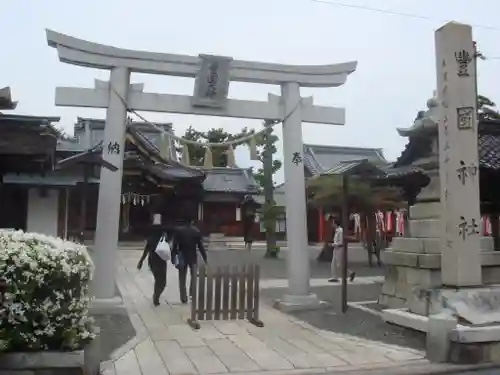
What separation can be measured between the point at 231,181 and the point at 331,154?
8.66 m

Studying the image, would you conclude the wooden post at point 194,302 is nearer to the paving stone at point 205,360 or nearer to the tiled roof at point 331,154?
the paving stone at point 205,360

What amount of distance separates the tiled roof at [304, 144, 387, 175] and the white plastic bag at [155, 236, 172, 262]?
26153 millimetres

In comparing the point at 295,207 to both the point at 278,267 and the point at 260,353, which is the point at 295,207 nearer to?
the point at 260,353

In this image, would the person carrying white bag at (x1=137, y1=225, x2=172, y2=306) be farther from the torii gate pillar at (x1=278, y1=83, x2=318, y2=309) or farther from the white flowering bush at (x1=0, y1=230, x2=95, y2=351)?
the white flowering bush at (x1=0, y1=230, x2=95, y2=351)

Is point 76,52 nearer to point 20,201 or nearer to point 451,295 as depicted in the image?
point 451,295

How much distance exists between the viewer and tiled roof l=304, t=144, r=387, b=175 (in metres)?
37.0

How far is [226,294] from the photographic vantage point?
8.62 metres

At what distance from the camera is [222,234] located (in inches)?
1292

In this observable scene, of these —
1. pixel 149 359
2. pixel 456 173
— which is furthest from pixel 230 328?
pixel 456 173

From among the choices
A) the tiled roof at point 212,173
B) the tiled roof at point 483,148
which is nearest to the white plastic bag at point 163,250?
the tiled roof at point 483,148

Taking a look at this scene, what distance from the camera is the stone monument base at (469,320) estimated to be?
649 cm

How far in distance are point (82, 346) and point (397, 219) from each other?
21.1m

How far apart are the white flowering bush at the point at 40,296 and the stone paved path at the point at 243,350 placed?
1.02 m

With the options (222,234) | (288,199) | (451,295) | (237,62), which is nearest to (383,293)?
(288,199)
